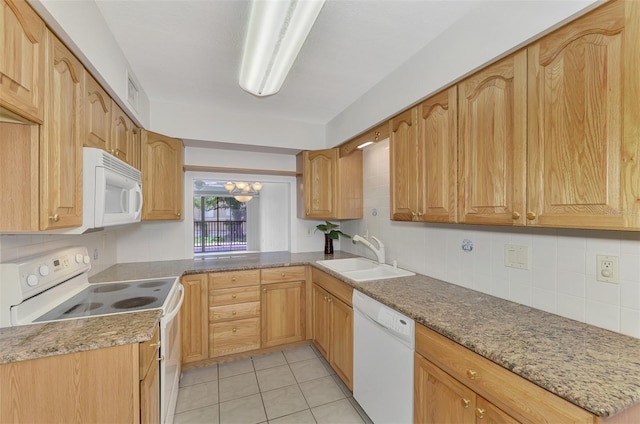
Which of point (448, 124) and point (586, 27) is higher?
point (586, 27)

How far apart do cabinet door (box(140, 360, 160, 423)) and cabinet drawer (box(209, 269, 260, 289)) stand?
40.0 inches

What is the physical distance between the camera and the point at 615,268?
110 cm

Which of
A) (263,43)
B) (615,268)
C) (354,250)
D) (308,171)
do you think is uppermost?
(263,43)

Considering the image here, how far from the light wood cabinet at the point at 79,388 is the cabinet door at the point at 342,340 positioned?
1274 mm

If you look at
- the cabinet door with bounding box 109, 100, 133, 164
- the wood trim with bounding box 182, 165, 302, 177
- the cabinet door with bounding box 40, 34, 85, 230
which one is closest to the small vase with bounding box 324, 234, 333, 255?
the wood trim with bounding box 182, 165, 302, 177

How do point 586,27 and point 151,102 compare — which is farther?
point 151,102

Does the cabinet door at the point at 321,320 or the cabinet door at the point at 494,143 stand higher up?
the cabinet door at the point at 494,143

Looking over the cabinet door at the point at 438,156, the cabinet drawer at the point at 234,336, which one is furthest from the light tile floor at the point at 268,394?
the cabinet door at the point at 438,156

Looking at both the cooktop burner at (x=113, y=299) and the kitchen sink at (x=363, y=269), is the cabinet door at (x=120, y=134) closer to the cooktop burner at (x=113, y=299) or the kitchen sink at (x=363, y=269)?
the cooktop burner at (x=113, y=299)

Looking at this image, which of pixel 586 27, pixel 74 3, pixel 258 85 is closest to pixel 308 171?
pixel 258 85

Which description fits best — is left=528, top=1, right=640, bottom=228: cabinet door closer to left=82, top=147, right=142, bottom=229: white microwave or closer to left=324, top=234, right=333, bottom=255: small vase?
left=82, top=147, right=142, bottom=229: white microwave

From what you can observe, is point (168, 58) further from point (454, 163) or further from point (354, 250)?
point (354, 250)

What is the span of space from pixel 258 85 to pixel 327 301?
1.79 metres

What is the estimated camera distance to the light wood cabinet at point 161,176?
7.61 ft
